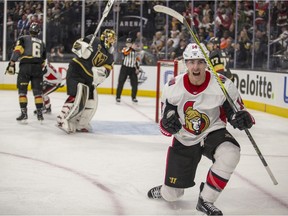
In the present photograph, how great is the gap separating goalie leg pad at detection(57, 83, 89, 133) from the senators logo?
325 cm

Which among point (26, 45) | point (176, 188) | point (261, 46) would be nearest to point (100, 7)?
point (261, 46)

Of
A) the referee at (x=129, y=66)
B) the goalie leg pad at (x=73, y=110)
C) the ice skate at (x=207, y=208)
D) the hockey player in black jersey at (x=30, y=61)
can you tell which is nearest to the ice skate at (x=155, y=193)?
the ice skate at (x=207, y=208)

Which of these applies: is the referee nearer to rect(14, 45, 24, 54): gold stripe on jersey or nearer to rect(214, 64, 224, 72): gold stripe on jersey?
rect(14, 45, 24, 54): gold stripe on jersey

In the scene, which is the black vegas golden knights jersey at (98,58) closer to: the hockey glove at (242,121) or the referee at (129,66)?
the hockey glove at (242,121)

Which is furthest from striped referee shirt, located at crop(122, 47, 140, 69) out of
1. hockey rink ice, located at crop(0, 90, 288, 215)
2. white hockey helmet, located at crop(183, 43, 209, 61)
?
white hockey helmet, located at crop(183, 43, 209, 61)

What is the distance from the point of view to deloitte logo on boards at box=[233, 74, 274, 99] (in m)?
9.49

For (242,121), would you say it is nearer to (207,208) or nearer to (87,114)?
(207,208)

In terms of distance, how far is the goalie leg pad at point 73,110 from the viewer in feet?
22.0

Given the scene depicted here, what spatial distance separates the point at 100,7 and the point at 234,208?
31.2 feet

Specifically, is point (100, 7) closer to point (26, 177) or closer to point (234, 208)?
point (26, 177)

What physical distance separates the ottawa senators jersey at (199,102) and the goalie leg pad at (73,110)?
10.4 ft

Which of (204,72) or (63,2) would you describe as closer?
(204,72)

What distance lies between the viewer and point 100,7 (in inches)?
503

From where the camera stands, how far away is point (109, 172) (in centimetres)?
480
